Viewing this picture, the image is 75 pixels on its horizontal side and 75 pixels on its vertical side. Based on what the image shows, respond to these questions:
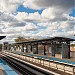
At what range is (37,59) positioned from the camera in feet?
141

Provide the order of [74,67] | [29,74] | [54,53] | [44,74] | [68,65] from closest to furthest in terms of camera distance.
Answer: [74,67], [68,65], [44,74], [29,74], [54,53]

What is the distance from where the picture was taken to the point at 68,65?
2431 centimetres

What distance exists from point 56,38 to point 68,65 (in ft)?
56.1

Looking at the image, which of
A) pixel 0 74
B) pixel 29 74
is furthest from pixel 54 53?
pixel 0 74

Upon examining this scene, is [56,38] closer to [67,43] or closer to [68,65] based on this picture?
[67,43]

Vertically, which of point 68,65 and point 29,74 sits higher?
point 68,65

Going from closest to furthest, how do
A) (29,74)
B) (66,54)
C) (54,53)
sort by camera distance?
(29,74) < (66,54) < (54,53)

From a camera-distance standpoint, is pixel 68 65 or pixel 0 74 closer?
pixel 68 65

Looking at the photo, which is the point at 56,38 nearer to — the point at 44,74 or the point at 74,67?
Result: the point at 44,74

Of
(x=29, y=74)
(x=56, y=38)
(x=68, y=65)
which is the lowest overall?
(x=29, y=74)

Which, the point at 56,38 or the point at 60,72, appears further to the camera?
the point at 56,38

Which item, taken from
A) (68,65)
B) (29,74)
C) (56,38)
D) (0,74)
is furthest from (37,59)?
(68,65)

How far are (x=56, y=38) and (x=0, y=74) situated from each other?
16123 mm

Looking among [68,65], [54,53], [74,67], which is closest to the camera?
[74,67]
